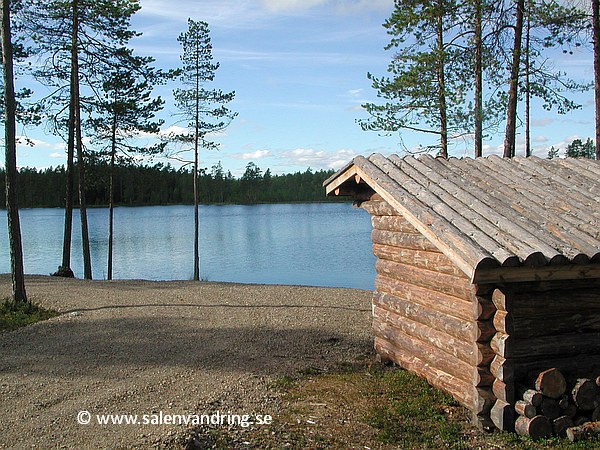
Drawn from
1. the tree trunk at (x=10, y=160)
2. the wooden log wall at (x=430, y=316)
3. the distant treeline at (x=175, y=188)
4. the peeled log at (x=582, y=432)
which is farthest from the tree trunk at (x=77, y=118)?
the distant treeline at (x=175, y=188)

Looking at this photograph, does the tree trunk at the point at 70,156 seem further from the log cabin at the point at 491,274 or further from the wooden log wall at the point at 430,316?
the log cabin at the point at 491,274

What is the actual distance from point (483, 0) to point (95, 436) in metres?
15.5

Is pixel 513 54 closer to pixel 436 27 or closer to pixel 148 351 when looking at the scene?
pixel 436 27

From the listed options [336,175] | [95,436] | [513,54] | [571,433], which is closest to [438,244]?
[571,433]

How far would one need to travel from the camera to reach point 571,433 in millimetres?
5723

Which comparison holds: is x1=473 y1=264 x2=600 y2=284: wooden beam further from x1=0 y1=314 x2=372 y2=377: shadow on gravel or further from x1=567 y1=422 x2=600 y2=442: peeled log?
x1=0 y1=314 x2=372 y2=377: shadow on gravel

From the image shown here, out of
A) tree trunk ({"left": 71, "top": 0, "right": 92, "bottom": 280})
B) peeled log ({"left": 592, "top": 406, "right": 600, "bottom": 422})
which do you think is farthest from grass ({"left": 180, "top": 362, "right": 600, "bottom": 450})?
tree trunk ({"left": 71, "top": 0, "right": 92, "bottom": 280})

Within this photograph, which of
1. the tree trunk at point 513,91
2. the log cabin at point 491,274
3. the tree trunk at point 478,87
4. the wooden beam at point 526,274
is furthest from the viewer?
the tree trunk at point 478,87

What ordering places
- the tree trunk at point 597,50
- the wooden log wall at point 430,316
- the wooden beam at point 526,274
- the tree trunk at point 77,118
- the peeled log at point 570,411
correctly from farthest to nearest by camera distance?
the tree trunk at point 77,118 → the tree trunk at point 597,50 → the wooden log wall at point 430,316 → the peeled log at point 570,411 → the wooden beam at point 526,274

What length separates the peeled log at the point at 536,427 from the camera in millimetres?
5703

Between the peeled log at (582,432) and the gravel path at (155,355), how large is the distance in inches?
120

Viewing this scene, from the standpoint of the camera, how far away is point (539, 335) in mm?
6016

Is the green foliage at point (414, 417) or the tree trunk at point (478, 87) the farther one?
the tree trunk at point (478, 87)

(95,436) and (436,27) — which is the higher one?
(436,27)
